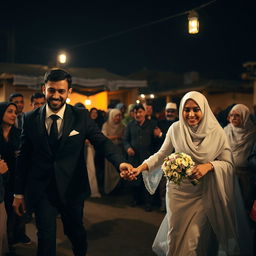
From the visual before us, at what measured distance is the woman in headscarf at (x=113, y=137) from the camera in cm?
918

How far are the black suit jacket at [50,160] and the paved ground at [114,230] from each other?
1.72m

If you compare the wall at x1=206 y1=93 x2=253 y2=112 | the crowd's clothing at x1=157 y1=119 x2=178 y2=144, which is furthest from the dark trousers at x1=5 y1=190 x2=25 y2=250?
the wall at x1=206 y1=93 x2=253 y2=112

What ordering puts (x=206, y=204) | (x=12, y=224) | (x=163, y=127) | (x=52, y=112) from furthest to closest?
(x=163, y=127) → (x=12, y=224) → (x=206, y=204) → (x=52, y=112)

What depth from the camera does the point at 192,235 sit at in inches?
161

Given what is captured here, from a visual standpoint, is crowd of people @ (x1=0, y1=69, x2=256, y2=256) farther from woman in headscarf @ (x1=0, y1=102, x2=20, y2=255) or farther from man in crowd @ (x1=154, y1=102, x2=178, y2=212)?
man in crowd @ (x1=154, y1=102, x2=178, y2=212)

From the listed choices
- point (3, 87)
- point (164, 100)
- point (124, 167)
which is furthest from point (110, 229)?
point (164, 100)

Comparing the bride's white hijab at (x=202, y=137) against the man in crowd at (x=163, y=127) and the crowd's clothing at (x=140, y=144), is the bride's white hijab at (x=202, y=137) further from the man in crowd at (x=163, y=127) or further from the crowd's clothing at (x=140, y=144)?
the crowd's clothing at (x=140, y=144)

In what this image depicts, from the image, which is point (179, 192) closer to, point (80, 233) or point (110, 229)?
point (80, 233)

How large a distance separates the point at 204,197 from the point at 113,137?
5459 mm

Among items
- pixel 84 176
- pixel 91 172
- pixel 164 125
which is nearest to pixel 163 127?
pixel 164 125

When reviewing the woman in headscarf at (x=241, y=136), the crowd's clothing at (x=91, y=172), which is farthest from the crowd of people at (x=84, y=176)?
the crowd's clothing at (x=91, y=172)

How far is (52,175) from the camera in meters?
3.61

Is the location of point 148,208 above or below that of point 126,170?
below

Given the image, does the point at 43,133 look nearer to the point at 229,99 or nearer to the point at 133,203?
the point at 133,203
